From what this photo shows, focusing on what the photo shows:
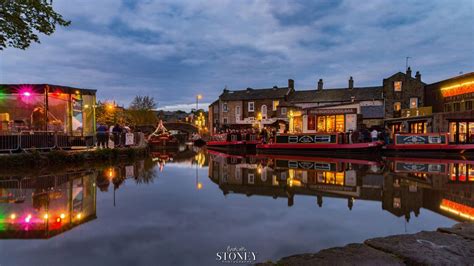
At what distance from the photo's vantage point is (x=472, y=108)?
28.4 metres

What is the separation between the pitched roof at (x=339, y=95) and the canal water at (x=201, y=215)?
33.0 metres

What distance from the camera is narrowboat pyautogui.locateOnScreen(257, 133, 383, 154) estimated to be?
2520 cm

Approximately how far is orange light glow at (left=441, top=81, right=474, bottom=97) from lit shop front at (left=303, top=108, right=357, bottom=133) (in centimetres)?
1012

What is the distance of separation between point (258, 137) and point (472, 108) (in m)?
19.1

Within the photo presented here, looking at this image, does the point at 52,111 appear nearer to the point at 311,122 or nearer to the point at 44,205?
the point at 44,205

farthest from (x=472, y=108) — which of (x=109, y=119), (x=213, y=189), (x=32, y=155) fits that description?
(x=109, y=119)

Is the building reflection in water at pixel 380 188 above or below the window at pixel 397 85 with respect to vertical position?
below

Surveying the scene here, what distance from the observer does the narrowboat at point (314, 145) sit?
25203mm

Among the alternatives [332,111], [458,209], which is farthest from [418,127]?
[458,209]

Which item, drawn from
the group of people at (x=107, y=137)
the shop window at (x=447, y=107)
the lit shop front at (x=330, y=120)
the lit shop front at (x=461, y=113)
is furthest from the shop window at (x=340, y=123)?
the group of people at (x=107, y=137)

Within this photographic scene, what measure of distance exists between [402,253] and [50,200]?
7553 mm

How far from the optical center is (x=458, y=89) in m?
30.5

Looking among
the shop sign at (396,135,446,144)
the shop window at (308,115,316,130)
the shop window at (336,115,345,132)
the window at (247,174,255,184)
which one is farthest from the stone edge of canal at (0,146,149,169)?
the shop sign at (396,135,446,144)

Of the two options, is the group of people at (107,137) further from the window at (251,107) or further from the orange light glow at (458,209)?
the window at (251,107)
